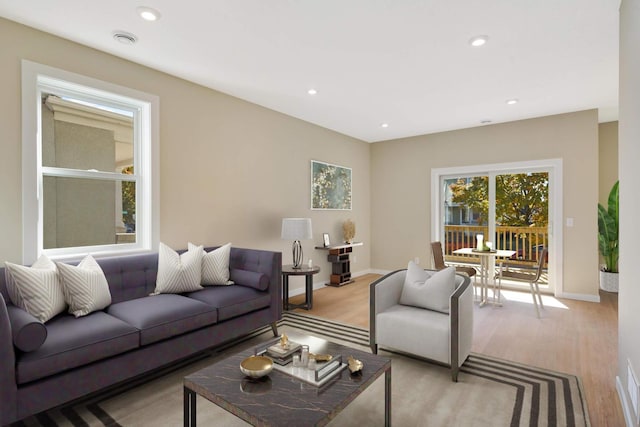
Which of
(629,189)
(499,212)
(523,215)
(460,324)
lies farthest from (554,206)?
(460,324)

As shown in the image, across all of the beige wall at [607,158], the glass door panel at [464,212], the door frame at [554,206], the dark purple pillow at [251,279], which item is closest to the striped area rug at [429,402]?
the dark purple pillow at [251,279]

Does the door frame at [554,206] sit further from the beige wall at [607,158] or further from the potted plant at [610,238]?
the beige wall at [607,158]

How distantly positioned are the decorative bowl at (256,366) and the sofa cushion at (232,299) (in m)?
1.10

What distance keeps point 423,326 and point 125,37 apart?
3.34m

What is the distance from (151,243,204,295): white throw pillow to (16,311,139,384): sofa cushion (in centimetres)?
61

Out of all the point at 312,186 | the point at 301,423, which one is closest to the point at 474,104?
the point at 312,186

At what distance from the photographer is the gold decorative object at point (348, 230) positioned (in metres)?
5.97

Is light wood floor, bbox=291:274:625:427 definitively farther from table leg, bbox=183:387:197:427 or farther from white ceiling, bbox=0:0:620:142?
white ceiling, bbox=0:0:620:142

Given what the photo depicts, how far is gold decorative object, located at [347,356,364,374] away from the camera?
5.86 ft

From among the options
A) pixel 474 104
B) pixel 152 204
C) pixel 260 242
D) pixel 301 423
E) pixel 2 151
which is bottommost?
pixel 301 423

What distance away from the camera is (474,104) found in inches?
178

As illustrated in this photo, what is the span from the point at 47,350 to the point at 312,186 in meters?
3.98

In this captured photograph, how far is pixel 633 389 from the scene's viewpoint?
6.02 ft

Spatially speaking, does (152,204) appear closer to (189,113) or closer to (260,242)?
(189,113)
